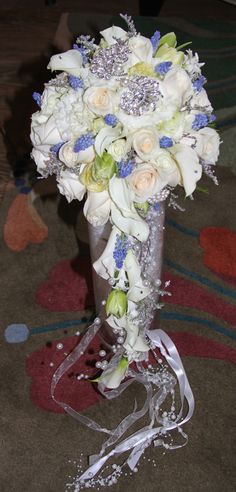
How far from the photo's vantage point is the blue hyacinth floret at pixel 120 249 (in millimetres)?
1182

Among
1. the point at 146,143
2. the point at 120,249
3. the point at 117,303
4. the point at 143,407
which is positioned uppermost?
the point at 146,143

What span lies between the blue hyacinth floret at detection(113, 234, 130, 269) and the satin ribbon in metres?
0.27

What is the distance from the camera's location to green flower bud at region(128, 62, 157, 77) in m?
1.10

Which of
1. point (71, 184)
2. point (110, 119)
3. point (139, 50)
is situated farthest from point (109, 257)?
point (139, 50)

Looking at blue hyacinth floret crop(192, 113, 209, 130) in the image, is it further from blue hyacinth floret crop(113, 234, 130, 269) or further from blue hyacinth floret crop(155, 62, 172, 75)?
blue hyacinth floret crop(113, 234, 130, 269)

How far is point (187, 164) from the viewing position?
110cm

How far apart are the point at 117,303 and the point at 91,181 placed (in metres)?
0.26

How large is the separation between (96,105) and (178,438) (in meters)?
0.77

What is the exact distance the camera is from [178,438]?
140 centimetres

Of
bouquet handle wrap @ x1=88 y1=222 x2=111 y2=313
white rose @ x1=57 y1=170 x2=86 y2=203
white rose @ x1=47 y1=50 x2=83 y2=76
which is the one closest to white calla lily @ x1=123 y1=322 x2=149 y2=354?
bouquet handle wrap @ x1=88 y1=222 x2=111 y2=313

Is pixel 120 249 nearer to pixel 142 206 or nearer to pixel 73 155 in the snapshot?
pixel 142 206

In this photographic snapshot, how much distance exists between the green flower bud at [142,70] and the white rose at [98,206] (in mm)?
216

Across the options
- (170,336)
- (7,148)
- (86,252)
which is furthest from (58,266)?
(7,148)

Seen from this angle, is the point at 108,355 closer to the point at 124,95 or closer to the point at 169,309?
the point at 169,309
